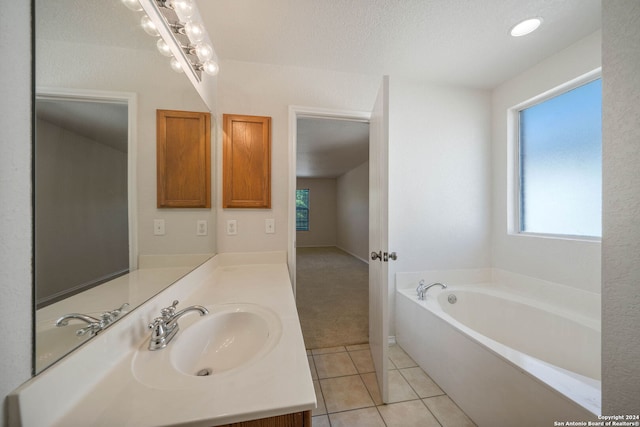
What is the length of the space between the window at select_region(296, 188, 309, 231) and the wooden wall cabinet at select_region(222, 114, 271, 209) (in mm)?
5678

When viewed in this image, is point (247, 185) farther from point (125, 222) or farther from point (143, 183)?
point (125, 222)

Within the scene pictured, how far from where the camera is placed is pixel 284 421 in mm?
503

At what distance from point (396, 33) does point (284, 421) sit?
204 centimetres

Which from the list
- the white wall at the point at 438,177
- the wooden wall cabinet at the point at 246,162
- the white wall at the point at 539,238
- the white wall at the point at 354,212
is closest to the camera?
the white wall at the point at 539,238

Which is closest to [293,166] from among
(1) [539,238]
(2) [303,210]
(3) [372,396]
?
(3) [372,396]

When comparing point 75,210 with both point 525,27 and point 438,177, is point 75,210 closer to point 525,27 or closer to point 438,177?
point 438,177

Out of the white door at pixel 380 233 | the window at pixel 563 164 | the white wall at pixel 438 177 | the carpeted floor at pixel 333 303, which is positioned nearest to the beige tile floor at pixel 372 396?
the white door at pixel 380 233

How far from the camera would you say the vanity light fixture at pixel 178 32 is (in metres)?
0.89

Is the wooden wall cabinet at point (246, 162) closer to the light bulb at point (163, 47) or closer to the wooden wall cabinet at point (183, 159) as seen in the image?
the wooden wall cabinet at point (183, 159)

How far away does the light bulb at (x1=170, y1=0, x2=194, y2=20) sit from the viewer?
3.29 ft

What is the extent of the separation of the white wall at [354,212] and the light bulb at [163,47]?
4486 mm

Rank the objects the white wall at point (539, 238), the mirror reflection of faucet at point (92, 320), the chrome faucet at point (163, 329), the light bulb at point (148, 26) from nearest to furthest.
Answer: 1. the mirror reflection of faucet at point (92, 320)
2. the chrome faucet at point (163, 329)
3. the light bulb at point (148, 26)
4. the white wall at point (539, 238)

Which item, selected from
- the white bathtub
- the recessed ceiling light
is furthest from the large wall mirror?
the recessed ceiling light

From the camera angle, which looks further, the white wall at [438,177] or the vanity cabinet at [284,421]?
the white wall at [438,177]
